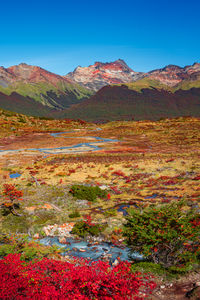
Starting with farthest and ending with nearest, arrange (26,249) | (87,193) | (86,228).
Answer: (87,193), (86,228), (26,249)

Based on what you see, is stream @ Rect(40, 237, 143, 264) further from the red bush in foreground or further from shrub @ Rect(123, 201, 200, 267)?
the red bush in foreground

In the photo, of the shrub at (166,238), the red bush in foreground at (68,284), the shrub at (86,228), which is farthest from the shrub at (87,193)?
the red bush in foreground at (68,284)

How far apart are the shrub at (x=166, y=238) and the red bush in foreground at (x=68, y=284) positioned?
2.35 m

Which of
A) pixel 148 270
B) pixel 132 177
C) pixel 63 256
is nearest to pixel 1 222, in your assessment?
pixel 63 256

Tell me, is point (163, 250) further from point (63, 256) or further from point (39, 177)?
point (39, 177)

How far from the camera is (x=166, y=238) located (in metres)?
12.0

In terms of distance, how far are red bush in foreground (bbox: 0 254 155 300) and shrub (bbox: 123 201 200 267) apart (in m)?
2.35

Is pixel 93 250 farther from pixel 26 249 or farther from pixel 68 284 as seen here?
pixel 68 284

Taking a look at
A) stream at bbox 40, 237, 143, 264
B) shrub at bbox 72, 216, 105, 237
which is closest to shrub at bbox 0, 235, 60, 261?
stream at bbox 40, 237, 143, 264

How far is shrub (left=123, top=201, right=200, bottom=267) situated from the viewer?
12117 mm

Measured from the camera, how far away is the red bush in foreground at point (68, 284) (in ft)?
28.6

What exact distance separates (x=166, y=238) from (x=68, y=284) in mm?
5686

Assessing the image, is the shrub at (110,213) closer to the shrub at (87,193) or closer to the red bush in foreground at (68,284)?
the shrub at (87,193)

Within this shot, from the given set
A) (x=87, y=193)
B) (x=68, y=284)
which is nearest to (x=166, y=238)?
(x=68, y=284)
